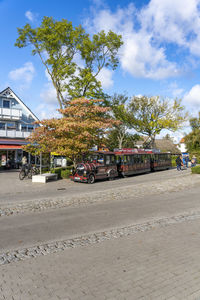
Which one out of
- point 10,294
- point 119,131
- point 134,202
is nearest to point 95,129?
point 134,202

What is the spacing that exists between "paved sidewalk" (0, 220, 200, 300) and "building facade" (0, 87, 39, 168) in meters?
25.1

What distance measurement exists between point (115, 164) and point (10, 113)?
1857cm

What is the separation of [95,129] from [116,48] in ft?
42.7

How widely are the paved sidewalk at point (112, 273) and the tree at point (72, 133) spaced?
13.0 meters

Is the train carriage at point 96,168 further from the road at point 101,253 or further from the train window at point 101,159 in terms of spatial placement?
the road at point 101,253

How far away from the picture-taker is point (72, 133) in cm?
1866

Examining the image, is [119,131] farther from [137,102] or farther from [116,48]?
[116,48]

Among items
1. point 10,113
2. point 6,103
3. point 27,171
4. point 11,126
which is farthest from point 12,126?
point 27,171

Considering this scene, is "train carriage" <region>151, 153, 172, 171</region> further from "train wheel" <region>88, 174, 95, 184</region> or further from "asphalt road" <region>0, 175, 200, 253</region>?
"asphalt road" <region>0, 175, 200, 253</region>

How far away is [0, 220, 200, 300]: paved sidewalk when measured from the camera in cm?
361

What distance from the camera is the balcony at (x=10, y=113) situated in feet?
105

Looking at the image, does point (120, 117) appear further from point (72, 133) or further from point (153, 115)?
point (72, 133)

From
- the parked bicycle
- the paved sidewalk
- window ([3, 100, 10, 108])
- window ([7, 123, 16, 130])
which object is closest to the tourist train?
the parked bicycle

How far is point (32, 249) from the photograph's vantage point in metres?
5.44
